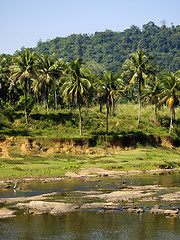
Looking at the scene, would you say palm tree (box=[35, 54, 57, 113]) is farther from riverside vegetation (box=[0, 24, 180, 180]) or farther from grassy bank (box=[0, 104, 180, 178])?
grassy bank (box=[0, 104, 180, 178])

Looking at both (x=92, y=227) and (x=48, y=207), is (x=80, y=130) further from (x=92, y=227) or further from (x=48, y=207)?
(x=92, y=227)

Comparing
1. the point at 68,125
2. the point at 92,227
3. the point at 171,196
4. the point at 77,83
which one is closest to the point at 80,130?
the point at 68,125

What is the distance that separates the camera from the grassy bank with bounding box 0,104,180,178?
140 ft

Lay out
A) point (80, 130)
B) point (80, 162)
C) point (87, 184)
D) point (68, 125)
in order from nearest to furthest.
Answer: point (87, 184), point (80, 162), point (80, 130), point (68, 125)

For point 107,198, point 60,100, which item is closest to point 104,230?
point 107,198

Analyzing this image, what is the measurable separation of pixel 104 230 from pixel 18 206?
7110mm

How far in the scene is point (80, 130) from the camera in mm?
56000

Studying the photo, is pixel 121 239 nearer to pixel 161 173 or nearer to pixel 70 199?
pixel 70 199

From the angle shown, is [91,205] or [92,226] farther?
[91,205]

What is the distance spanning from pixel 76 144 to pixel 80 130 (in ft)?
11.4

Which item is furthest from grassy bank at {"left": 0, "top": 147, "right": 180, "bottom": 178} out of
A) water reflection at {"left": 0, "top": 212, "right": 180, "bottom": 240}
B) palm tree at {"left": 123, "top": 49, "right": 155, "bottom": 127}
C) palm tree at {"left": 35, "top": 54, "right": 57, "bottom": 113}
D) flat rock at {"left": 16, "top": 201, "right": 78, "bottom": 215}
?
palm tree at {"left": 35, "top": 54, "right": 57, "bottom": 113}

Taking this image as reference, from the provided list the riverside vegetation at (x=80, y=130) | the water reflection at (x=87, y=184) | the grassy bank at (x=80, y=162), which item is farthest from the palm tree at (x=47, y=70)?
the water reflection at (x=87, y=184)

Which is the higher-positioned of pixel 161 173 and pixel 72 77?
pixel 72 77

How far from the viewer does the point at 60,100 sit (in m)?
87.6
